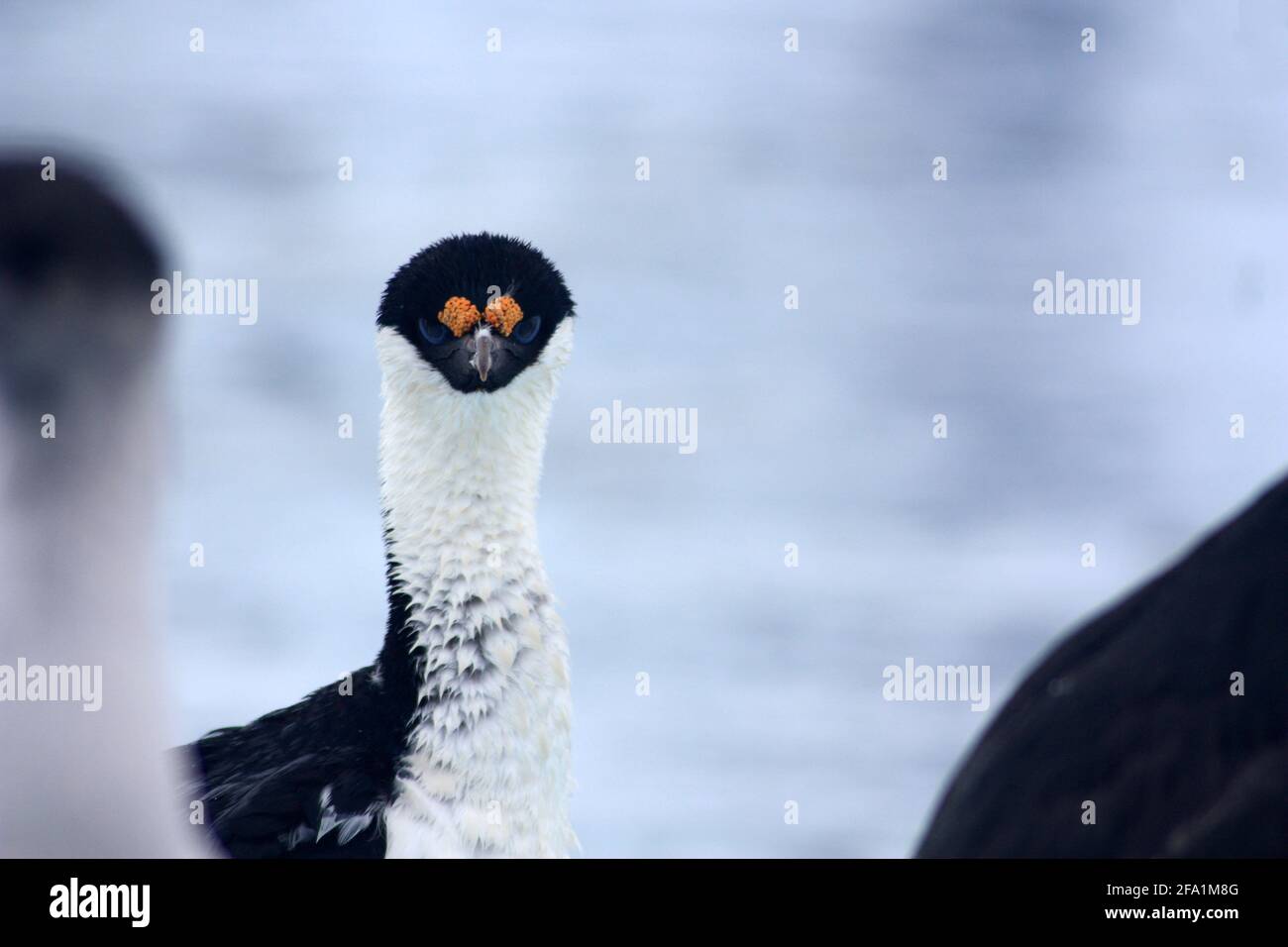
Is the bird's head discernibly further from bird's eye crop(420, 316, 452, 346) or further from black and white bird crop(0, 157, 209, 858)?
black and white bird crop(0, 157, 209, 858)

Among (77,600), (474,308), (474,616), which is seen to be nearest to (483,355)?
(474,308)

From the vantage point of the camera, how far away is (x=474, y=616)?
436cm

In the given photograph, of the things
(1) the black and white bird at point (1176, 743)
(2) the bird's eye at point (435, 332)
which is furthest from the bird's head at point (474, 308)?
(1) the black and white bird at point (1176, 743)

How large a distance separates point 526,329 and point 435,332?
288mm

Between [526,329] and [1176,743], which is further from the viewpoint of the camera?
[526,329]

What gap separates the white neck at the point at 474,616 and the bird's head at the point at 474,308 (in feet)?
0.17

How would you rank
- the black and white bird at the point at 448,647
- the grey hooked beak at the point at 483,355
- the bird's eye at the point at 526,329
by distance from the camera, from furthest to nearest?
the bird's eye at the point at 526,329 < the grey hooked beak at the point at 483,355 < the black and white bird at the point at 448,647

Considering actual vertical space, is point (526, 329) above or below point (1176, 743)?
above

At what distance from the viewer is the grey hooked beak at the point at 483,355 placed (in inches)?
178

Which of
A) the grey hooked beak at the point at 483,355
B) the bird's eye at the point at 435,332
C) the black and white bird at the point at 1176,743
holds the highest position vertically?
the bird's eye at the point at 435,332

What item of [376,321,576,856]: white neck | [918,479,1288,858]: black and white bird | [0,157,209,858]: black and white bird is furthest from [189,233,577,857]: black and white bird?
[918,479,1288,858]: black and white bird

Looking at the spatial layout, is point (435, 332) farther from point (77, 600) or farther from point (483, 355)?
point (77, 600)

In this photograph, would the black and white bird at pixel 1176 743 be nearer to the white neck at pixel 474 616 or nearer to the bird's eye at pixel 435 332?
the white neck at pixel 474 616
